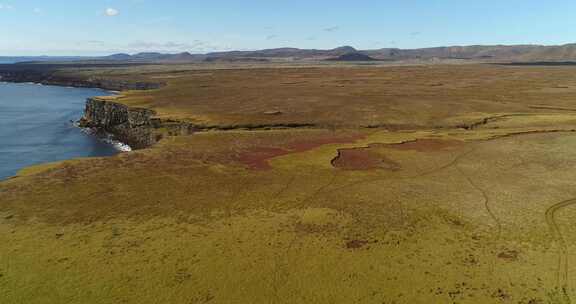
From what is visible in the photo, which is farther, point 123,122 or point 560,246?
point 123,122

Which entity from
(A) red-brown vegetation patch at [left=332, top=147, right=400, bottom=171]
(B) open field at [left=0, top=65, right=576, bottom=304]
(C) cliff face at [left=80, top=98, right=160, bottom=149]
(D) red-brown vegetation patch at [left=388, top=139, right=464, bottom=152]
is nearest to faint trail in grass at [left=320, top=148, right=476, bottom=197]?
(B) open field at [left=0, top=65, right=576, bottom=304]

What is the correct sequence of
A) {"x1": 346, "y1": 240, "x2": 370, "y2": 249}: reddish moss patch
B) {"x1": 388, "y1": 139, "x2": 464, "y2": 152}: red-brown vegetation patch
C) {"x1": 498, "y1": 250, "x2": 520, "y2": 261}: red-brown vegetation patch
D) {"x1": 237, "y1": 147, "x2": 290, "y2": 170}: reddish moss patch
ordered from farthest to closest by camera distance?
{"x1": 388, "y1": 139, "x2": 464, "y2": 152}: red-brown vegetation patch → {"x1": 237, "y1": 147, "x2": 290, "y2": 170}: reddish moss patch → {"x1": 346, "y1": 240, "x2": 370, "y2": 249}: reddish moss patch → {"x1": 498, "y1": 250, "x2": 520, "y2": 261}: red-brown vegetation patch

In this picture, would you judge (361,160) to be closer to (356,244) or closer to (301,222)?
(301,222)

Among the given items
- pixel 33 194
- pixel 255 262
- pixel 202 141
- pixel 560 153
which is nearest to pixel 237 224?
pixel 255 262

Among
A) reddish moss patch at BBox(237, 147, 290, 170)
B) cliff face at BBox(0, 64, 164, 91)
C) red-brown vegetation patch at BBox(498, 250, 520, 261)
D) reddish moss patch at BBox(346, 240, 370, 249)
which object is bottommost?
red-brown vegetation patch at BBox(498, 250, 520, 261)

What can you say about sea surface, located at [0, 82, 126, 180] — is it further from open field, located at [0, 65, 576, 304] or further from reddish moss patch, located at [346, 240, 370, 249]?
reddish moss patch, located at [346, 240, 370, 249]

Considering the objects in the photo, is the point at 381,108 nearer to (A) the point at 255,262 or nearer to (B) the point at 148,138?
(B) the point at 148,138

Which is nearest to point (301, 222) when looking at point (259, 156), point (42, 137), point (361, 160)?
point (361, 160)
